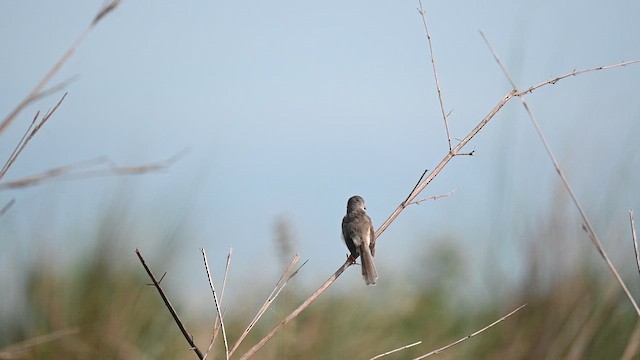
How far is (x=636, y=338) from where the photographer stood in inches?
99.0

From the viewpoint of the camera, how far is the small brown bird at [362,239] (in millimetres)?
3336

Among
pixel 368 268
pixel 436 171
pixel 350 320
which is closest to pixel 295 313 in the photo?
pixel 436 171

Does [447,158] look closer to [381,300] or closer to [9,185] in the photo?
[9,185]

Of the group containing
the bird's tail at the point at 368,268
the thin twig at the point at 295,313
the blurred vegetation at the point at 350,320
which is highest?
the thin twig at the point at 295,313

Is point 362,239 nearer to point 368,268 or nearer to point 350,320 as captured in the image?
point 368,268

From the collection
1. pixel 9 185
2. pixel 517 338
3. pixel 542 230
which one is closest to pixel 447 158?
pixel 9 185

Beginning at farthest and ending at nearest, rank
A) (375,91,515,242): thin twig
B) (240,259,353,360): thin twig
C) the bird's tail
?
the bird's tail
(375,91,515,242): thin twig
(240,259,353,360): thin twig

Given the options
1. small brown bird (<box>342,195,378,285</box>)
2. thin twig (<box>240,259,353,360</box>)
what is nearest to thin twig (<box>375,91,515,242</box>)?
thin twig (<box>240,259,353,360</box>)

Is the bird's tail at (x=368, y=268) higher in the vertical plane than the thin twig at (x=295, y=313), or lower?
lower

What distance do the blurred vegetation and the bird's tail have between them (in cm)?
48

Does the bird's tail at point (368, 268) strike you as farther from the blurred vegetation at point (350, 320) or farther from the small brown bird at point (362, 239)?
the blurred vegetation at point (350, 320)

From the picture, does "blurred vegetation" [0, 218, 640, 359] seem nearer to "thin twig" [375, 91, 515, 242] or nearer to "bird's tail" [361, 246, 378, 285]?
"bird's tail" [361, 246, 378, 285]

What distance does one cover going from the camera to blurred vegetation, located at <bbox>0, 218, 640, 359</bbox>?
403 centimetres

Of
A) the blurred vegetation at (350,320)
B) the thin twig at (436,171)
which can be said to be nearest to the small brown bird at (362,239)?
the blurred vegetation at (350,320)
